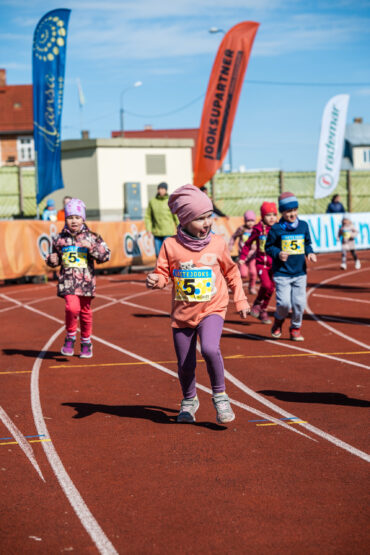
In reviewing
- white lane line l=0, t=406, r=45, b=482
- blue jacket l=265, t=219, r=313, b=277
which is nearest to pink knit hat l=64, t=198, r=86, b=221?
blue jacket l=265, t=219, r=313, b=277

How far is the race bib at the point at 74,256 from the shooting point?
9.65 meters

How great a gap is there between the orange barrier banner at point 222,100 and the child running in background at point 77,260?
1352cm

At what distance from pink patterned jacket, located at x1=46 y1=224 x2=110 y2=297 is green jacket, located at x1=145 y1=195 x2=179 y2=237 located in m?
7.98

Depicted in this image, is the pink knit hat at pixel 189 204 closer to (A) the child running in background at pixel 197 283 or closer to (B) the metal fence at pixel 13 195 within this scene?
(A) the child running in background at pixel 197 283

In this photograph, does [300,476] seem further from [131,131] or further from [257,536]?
[131,131]

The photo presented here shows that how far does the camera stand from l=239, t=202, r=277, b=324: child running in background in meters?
12.3

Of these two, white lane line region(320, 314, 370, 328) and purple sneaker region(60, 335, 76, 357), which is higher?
purple sneaker region(60, 335, 76, 357)

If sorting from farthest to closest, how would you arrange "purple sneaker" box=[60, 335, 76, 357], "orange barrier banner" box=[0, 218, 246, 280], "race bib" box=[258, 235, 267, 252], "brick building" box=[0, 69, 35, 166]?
1. "brick building" box=[0, 69, 35, 166]
2. "orange barrier banner" box=[0, 218, 246, 280]
3. "race bib" box=[258, 235, 267, 252]
4. "purple sneaker" box=[60, 335, 76, 357]

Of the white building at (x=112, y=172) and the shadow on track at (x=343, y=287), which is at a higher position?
the white building at (x=112, y=172)

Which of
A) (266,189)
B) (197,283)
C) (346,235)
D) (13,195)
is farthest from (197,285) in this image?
(13,195)

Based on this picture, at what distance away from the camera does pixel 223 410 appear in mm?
6312

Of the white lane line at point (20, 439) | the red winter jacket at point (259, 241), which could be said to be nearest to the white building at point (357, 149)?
the red winter jacket at point (259, 241)

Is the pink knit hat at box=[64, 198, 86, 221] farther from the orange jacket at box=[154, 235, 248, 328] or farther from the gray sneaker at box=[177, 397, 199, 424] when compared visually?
the gray sneaker at box=[177, 397, 199, 424]

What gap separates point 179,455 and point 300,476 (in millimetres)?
899
